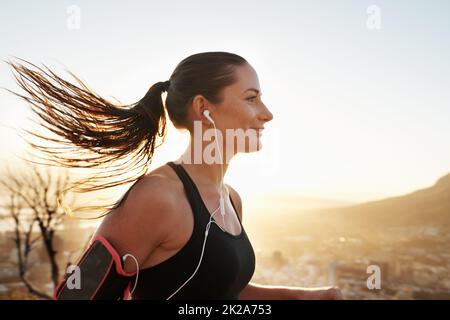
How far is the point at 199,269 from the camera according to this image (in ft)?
4.85

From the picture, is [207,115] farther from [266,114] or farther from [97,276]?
[97,276]

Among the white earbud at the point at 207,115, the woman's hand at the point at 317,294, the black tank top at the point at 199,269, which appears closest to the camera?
the black tank top at the point at 199,269

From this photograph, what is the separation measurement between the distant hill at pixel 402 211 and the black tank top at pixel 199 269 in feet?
54.9

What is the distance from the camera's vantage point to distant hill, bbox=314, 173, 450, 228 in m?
16.2

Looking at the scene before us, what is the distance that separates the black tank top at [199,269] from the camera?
4.76 ft

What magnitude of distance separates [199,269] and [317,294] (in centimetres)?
68

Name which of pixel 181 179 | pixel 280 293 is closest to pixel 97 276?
pixel 181 179

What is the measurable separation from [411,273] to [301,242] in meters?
5.37

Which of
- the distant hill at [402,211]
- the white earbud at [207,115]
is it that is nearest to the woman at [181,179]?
the white earbud at [207,115]

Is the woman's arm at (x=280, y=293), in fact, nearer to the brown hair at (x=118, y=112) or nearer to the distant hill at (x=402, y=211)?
the brown hair at (x=118, y=112)
